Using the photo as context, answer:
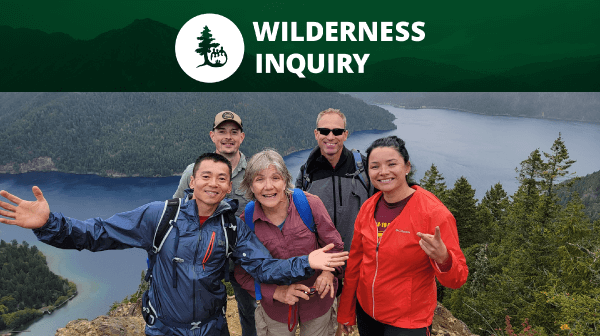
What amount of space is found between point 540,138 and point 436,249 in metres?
192

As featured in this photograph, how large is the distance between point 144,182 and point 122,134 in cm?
5783

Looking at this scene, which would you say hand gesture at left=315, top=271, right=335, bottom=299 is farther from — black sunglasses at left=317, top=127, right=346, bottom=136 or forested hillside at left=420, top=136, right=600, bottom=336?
forested hillside at left=420, top=136, right=600, bottom=336

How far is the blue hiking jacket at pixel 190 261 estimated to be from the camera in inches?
126

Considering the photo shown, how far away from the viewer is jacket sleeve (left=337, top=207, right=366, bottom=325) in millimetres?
3701

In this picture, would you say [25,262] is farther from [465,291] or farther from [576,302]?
[576,302]

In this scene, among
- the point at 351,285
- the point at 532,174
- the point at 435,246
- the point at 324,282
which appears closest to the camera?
the point at 435,246

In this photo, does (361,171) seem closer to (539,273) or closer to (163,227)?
(163,227)

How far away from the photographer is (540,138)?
156m

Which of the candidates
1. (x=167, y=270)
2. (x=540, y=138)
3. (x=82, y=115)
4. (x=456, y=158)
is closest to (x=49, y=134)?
(x=82, y=115)

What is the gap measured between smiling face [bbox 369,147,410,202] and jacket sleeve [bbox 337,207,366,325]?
763 millimetres

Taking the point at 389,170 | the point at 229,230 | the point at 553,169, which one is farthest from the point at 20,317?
the point at 553,169

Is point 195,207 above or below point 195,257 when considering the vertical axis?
above

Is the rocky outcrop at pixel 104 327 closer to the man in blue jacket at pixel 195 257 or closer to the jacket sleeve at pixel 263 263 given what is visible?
the man in blue jacket at pixel 195 257

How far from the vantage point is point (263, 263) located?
332 cm
